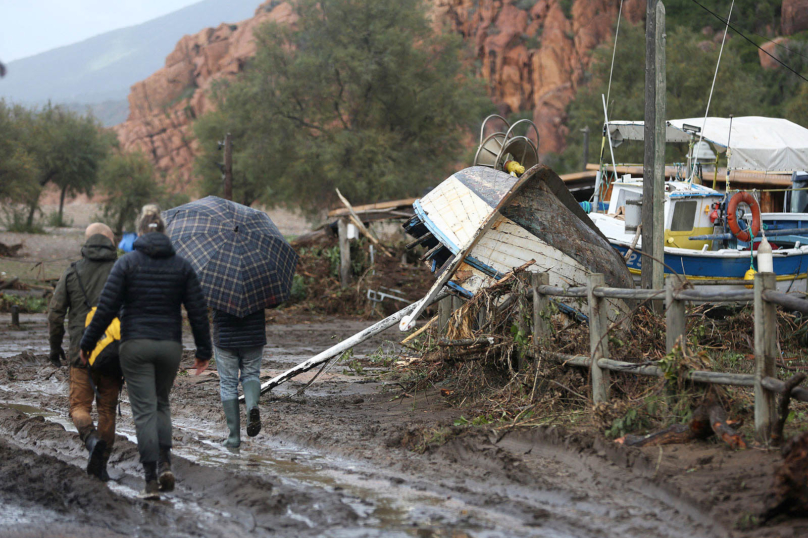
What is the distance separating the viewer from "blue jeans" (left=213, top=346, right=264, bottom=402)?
250 inches

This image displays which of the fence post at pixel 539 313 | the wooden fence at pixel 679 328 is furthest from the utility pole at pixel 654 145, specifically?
the wooden fence at pixel 679 328

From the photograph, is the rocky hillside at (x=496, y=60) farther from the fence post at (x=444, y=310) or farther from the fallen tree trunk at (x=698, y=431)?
the fallen tree trunk at (x=698, y=431)

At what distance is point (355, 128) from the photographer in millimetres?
42125

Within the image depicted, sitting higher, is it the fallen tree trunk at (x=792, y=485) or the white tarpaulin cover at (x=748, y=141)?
the white tarpaulin cover at (x=748, y=141)

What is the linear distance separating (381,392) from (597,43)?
6875cm

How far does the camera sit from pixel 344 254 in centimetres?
2080

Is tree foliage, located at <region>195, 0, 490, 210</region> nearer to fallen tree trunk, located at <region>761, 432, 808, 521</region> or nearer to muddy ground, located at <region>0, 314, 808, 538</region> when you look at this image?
muddy ground, located at <region>0, 314, 808, 538</region>

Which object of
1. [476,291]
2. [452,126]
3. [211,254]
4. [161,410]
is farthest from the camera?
[452,126]

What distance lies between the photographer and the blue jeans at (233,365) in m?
6.34

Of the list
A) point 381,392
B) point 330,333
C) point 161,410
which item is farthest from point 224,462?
point 330,333

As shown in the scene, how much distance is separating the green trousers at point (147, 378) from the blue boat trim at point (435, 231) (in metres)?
4.00

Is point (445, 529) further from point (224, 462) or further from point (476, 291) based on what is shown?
point (476, 291)

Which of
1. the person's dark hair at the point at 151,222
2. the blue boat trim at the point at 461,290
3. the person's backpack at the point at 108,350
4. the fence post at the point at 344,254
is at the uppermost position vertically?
the person's dark hair at the point at 151,222

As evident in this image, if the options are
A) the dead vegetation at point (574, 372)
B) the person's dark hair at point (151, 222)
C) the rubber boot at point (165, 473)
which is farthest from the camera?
the dead vegetation at point (574, 372)
